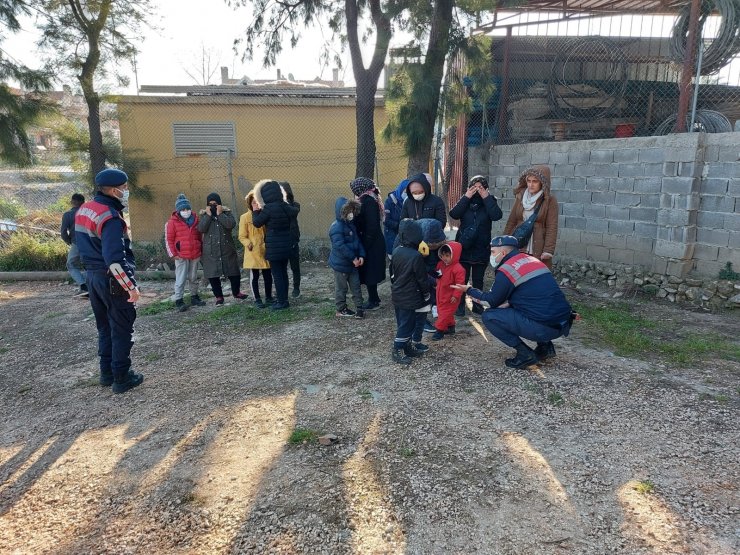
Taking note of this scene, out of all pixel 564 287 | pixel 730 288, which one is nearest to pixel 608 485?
pixel 730 288

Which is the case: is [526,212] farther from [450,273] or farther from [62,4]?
[62,4]

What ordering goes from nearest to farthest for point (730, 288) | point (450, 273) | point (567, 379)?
1. point (567, 379)
2. point (450, 273)
3. point (730, 288)

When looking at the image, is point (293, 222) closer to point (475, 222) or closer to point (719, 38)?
point (475, 222)

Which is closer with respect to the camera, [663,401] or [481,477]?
[481,477]

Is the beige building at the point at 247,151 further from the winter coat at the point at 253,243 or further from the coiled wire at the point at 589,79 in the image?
the winter coat at the point at 253,243

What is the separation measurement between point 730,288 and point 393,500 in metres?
5.15

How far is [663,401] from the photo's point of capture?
147 inches

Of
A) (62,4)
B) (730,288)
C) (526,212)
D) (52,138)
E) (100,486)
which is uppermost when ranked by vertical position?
(62,4)

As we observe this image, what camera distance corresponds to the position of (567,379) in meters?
4.13

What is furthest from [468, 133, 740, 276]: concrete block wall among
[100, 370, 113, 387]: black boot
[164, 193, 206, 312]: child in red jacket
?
[100, 370, 113, 387]: black boot

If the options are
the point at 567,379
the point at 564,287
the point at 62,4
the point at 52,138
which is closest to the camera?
the point at 567,379

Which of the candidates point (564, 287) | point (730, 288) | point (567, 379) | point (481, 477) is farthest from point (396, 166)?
point (481, 477)

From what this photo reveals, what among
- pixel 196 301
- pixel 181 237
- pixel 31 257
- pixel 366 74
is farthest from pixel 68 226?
pixel 366 74

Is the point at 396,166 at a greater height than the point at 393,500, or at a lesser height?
greater
